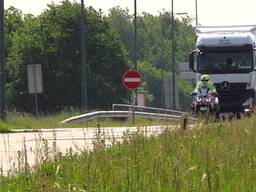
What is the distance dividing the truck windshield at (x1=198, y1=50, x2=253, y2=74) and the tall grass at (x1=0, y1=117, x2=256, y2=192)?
736 inches

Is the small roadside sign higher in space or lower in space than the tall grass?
lower

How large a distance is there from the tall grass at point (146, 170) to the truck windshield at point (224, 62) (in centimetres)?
1869

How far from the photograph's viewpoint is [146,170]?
887cm

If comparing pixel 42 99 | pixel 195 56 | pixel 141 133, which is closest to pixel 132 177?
pixel 141 133

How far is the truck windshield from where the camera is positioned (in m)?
30.2

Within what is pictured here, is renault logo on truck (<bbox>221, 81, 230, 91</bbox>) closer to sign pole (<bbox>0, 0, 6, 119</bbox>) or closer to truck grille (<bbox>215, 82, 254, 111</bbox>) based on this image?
truck grille (<bbox>215, 82, 254, 111</bbox>)

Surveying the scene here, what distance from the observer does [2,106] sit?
33812mm

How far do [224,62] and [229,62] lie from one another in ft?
0.64

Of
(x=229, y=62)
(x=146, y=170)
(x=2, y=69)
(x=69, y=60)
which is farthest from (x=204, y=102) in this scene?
(x=69, y=60)

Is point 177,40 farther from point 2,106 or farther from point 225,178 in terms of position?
point 225,178

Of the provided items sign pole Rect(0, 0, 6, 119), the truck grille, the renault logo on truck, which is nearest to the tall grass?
the renault logo on truck

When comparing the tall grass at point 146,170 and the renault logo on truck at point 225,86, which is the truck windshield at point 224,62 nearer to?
the renault logo on truck at point 225,86

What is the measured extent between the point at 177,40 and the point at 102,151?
169121 millimetres

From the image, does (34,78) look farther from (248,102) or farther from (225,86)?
(248,102)
